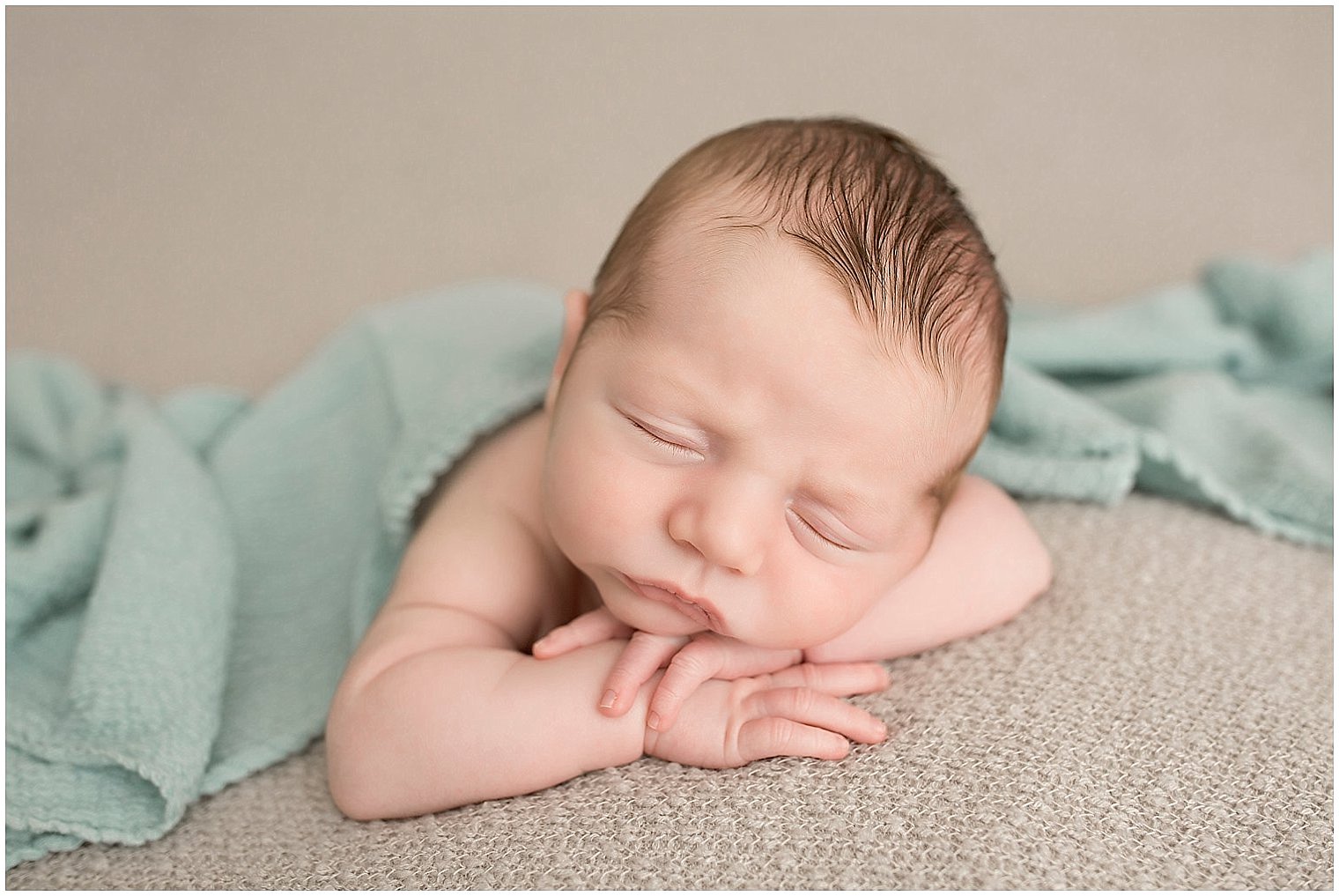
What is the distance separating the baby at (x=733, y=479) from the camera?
0.77 m

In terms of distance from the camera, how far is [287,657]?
3.64 ft

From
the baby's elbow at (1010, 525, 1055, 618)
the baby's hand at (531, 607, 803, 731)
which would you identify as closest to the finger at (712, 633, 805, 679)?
the baby's hand at (531, 607, 803, 731)

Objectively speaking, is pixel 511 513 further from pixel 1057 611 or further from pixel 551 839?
pixel 1057 611

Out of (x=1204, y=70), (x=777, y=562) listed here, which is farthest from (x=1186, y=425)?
(x=1204, y=70)

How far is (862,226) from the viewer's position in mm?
794

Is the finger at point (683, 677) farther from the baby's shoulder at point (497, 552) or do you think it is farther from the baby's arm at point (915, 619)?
the baby's shoulder at point (497, 552)

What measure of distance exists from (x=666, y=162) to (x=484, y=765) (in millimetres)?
1188

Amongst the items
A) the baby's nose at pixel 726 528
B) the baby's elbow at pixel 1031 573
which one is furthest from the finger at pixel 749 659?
the baby's elbow at pixel 1031 573

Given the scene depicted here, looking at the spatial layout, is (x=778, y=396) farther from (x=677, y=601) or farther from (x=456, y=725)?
(x=456, y=725)

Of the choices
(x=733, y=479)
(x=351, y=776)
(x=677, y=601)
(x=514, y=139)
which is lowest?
(x=351, y=776)

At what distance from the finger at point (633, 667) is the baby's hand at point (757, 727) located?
0.04 m

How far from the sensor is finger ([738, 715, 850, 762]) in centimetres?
80

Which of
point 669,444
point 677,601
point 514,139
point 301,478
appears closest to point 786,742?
point 677,601

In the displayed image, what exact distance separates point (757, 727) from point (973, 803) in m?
0.16
